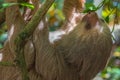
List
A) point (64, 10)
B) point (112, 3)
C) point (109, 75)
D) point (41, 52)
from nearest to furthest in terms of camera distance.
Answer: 1. point (112, 3)
2. point (41, 52)
3. point (64, 10)
4. point (109, 75)

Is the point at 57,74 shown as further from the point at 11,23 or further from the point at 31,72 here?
the point at 11,23

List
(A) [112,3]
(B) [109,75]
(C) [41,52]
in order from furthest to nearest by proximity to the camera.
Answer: (B) [109,75]
(C) [41,52]
(A) [112,3]

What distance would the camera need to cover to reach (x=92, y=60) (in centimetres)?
264

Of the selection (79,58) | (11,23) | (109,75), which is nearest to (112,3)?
(79,58)

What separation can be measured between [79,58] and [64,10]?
0.48 meters

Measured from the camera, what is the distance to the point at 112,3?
2.38 m

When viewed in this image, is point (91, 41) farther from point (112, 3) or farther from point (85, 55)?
point (112, 3)

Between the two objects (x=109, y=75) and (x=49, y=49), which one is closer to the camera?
(x=49, y=49)

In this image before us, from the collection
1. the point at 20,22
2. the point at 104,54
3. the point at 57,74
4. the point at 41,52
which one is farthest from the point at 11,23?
the point at 104,54

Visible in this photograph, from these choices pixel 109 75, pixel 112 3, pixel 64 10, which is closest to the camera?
pixel 112 3

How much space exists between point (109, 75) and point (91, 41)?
174cm

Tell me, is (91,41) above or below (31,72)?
above

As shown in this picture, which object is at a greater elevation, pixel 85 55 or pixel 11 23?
pixel 11 23

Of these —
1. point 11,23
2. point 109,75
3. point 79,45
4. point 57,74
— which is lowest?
point 109,75
